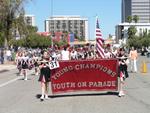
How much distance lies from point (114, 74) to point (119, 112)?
14.4 feet

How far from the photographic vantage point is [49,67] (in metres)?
16.3

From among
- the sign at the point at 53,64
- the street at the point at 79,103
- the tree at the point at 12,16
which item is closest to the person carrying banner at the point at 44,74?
the sign at the point at 53,64

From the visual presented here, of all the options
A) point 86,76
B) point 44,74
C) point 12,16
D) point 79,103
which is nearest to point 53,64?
point 44,74

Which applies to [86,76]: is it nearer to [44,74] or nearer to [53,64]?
[53,64]

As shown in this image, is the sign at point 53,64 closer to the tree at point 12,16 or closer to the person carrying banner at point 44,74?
the person carrying banner at point 44,74

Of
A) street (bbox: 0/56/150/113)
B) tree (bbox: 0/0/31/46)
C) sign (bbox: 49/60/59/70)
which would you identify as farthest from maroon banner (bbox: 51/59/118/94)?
tree (bbox: 0/0/31/46)

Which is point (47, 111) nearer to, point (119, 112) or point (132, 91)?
point (119, 112)

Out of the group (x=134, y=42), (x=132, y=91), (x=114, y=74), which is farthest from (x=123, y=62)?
(x=134, y=42)

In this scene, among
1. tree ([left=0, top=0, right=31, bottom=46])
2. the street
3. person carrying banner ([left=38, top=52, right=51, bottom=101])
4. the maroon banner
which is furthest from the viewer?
tree ([left=0, top=0, right=31, bottom=46])

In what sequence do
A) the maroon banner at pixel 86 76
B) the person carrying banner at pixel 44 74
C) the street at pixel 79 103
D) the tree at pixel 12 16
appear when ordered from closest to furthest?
the street at pixel 79 103 < the person carrying banner at pixel 44 74 < the maroon banner at pixel 86 76 < the tree at pixel 12 16

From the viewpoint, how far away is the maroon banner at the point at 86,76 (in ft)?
54.9

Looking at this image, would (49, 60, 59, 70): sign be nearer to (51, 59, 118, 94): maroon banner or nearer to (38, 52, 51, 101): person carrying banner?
(38, 52, 51, 101): person carrying banner

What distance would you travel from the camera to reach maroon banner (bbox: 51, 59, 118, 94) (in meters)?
16.7

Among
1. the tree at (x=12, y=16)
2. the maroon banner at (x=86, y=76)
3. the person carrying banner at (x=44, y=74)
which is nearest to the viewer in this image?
the person carrying banner at (x=44, y=74)
